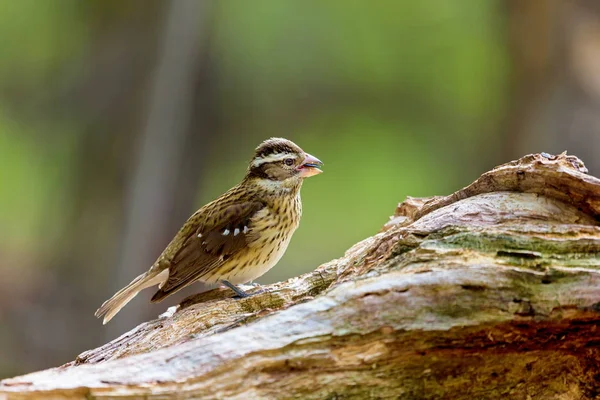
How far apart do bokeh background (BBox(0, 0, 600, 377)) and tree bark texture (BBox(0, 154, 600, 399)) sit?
5.20m

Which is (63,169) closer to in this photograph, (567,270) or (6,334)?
(6,334)

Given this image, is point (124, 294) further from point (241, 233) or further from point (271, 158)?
point (271, 158)

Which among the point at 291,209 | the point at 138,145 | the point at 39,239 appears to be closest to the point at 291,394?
the point at 291,209

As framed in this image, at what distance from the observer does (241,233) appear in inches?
181

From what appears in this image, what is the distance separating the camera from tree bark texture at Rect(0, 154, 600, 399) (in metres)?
2.76

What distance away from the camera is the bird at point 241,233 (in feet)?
14.7

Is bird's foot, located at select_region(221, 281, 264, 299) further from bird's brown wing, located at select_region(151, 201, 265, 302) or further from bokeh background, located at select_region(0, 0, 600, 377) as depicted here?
bokeh background, located at select_region(0, 0, 600, 377)

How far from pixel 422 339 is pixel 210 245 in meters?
1.92

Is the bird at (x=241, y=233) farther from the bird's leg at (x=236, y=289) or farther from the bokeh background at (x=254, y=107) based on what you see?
the bokeh background at (x=254, y=107)

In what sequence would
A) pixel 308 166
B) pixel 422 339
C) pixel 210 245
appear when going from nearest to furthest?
1. pixel 422 339
2. pixel 210 245
3. pixel 308 166

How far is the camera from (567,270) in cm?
290

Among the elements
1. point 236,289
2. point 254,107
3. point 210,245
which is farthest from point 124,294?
point 254,107

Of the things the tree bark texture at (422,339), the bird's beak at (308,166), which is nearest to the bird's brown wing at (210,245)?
the bird's beak at (308,166)

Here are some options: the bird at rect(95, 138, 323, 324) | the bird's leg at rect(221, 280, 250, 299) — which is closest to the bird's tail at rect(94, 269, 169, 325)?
the bird at rect(95, 138, 323, 324)
